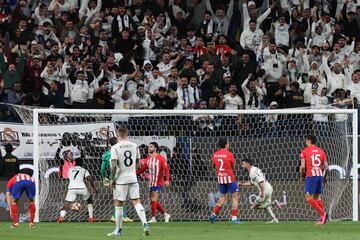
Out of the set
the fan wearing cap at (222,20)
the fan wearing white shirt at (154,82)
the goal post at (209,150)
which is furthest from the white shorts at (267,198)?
the fan wearing cap at (222,20)

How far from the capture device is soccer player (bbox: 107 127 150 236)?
912 inches

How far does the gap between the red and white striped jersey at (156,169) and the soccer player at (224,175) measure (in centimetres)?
140

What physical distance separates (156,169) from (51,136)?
3.30 m

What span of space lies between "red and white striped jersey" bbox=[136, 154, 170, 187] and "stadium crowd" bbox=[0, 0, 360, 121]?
12.4 feet

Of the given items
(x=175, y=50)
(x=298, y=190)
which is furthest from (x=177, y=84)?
(x=298, y=190)

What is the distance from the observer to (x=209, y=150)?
31.7m

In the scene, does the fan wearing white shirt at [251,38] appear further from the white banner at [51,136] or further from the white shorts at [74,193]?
the white shorts at [74,193]

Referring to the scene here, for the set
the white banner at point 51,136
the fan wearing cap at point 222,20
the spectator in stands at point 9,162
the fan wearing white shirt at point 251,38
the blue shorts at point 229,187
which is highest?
the fan wearing cap at point 222,20

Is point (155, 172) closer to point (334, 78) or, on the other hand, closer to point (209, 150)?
point (209, 150)

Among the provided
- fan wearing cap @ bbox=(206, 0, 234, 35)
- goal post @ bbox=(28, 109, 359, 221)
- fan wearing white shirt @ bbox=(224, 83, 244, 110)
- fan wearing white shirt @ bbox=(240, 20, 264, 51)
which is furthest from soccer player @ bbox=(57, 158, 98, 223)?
fan wearing cap @ bbox=(206, 0, 234, 35)

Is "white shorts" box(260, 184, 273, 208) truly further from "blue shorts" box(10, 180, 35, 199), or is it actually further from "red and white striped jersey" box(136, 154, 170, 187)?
"blue shorts" box(10, 180, 35, 199)

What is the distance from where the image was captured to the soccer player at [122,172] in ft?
76.0

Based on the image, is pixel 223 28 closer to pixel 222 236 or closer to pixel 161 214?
pixel 161 214

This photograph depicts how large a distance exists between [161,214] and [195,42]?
671 centimetres
